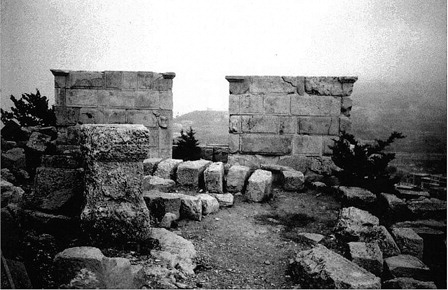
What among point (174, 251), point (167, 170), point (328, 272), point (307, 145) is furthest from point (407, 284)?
point (307, 145)

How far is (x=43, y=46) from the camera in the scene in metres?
5.97

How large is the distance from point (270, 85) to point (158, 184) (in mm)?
3029

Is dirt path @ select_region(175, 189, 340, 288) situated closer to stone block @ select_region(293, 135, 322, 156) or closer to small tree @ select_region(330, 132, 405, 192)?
small tree @ select_region(330, 132, 405, 192)

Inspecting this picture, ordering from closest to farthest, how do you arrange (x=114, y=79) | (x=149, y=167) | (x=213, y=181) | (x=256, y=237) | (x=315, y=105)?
(x=256, y=237)
(x=213, y=181)
(x=149, y=167)
(x=315, y=105)
(x=114, y=79)

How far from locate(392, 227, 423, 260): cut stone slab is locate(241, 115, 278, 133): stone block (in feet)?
11.0

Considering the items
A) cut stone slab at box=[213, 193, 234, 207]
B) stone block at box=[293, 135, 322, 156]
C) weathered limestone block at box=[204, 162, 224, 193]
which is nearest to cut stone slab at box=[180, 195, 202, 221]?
cut stone slab at box=[213, 193, 234, 207]

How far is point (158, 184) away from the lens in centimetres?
483

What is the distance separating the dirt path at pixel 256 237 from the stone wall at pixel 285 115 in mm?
1304

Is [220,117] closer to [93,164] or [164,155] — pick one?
[164,155]

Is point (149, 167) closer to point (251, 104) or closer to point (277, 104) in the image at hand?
point (251, 104)

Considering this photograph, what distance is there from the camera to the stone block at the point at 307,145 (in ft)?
20.7

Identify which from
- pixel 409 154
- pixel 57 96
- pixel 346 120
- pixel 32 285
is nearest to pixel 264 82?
pixel 346 120

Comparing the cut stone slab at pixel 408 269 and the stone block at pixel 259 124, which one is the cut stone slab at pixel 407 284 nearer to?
the cut stone slab at pixel 408 269

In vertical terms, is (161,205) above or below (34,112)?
below
